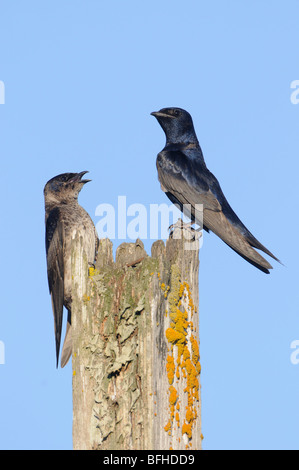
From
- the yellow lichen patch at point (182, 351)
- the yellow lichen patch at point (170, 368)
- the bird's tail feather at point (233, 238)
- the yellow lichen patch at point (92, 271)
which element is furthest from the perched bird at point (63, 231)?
the yellow lichen patch at point (170, 368)

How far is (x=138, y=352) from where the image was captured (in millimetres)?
3840

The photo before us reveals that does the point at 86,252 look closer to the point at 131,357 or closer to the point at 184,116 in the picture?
the point at 131,357

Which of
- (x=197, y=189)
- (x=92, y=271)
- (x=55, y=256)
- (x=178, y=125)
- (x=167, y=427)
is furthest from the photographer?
(x=178, y=125)

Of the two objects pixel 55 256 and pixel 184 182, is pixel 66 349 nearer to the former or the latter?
pixel 55 256

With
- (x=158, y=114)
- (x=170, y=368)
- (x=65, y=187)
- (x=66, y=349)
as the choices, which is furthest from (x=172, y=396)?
(x=158, y=114)

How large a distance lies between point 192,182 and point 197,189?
11cm

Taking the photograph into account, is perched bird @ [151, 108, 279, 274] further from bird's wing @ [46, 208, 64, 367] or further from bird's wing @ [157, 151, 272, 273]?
bird's wing @ [46, 208, 64, 367]

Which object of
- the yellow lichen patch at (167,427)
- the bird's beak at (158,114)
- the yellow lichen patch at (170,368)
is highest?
the bird's beak at (158,114)

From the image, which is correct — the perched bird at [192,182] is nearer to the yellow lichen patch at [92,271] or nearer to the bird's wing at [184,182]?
the bird's wing at [184,182]

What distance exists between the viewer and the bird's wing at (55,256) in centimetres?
707

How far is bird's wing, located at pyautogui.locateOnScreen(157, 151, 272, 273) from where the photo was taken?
295 inches

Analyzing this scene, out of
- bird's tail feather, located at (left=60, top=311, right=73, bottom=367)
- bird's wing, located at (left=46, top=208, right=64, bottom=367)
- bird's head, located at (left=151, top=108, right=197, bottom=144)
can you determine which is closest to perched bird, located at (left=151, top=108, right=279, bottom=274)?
bird's head, located at (left=151, top=108, right=197, bottom=144)

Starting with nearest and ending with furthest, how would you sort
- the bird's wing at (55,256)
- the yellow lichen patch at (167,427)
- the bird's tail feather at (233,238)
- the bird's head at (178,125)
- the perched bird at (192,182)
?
the yellow lichen patch at (167,427) < the bird's tail feather at (233,238) < the bird's wing at (55,256) < the perched bird at (192,182) < the bird's head at (178,125)

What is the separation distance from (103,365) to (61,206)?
391cm
